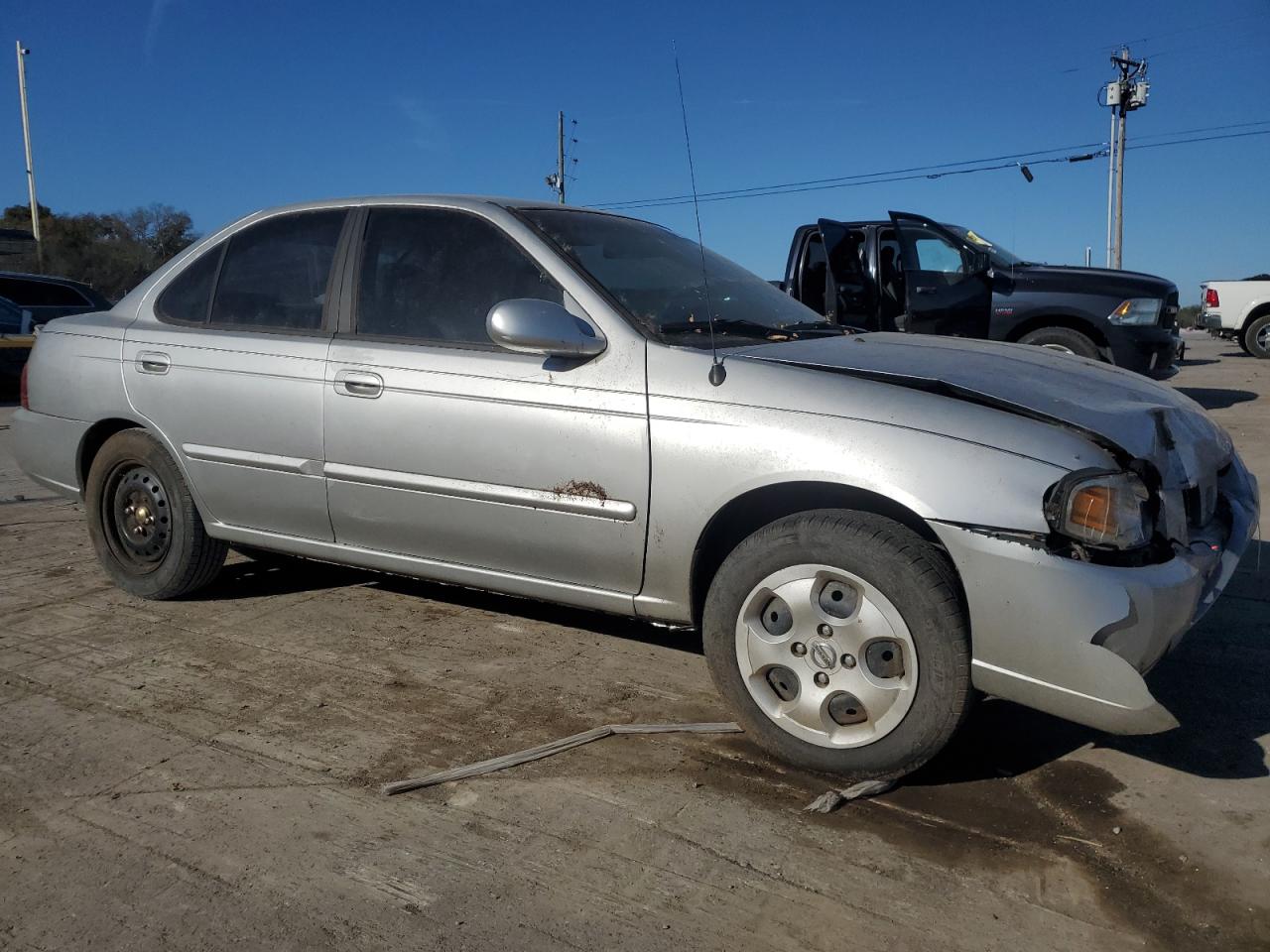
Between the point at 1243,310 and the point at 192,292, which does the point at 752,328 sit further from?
the point at 1243,310

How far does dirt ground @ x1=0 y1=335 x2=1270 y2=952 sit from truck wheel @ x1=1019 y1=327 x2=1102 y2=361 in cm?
595

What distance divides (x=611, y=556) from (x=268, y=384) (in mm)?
1573

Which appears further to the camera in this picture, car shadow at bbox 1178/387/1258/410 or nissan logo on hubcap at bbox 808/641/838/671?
car shadow at bbox 1178/387/1258/410

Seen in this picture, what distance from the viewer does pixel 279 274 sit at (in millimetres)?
4277

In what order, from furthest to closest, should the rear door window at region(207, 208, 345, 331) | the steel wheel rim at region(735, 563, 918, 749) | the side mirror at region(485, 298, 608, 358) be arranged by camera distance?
the rear door window at region(207, 208, 345, 331)
the side mirror at region(485, 298, 608, 358)
the steel wheel rim at region(735, 563, 918, 749)

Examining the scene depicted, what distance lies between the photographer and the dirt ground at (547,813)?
232cm

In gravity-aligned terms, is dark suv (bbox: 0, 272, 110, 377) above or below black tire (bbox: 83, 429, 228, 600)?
above

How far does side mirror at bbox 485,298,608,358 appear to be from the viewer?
10.7ft

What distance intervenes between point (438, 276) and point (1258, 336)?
62.2 ft

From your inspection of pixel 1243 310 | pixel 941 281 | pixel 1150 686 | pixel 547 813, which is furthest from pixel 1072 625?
pixel 1243 310

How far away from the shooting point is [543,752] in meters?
3.13

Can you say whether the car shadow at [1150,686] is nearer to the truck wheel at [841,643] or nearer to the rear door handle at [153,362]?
the truck wheel at [841,643]

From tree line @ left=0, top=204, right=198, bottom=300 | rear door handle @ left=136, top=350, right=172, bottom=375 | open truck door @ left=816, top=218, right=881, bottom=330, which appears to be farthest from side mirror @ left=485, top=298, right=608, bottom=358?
tree line @ left=0, top=204, right=198, bottom=300

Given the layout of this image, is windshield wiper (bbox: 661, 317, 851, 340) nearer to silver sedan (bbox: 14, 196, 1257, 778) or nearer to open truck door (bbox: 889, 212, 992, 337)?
silver sedan (bbox: 14, 196, 1257, 778)
